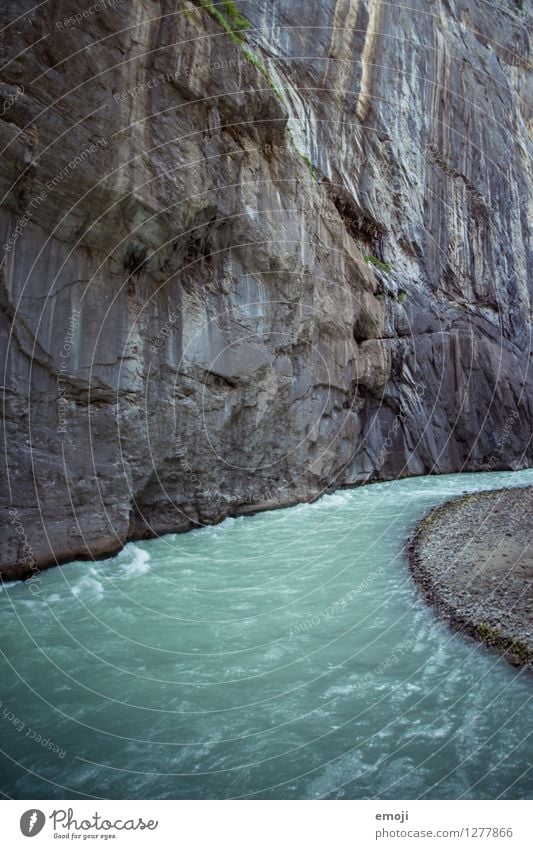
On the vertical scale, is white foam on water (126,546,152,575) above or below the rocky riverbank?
above

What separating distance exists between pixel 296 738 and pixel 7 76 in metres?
11.9

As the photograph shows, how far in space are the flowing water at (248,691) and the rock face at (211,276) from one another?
2.84 metres

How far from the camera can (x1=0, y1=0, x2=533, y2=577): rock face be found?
9.95 meters

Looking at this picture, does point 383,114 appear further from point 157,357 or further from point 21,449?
point 21,449

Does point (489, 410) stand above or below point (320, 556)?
above

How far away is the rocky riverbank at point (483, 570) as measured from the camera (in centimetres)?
738

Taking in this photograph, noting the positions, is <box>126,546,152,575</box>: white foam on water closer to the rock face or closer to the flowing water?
the flowing water

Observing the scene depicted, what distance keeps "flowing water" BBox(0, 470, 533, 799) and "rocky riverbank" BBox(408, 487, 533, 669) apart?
0.41m

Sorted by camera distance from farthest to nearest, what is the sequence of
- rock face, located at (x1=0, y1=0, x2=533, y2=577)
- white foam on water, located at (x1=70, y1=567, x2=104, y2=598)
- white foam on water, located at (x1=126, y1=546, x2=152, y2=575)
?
white foam on water, located at (x1=126, y1=546, x2=152, y2=575) < rock face, located at (x1=0, y1=0, x2=533, y2=577) < white foam on water, located at (x1=70, y1=567, x2=104, y2=598)

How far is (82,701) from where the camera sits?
5918 millimetres

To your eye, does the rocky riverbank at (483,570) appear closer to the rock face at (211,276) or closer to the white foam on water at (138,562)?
the white foam on water at (138,562)

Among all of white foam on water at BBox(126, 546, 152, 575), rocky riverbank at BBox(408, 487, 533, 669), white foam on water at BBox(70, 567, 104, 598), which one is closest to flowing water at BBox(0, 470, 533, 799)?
white foam on water at BBox(70, 567, 104, 598)

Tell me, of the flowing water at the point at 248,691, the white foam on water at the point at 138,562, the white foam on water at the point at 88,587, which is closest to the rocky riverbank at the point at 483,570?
the flowing water at the point at 248,691
